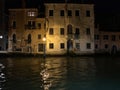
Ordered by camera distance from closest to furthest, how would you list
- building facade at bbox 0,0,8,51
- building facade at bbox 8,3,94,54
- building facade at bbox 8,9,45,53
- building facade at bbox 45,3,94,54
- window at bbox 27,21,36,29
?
building facade at bbox 45,3,94,54 < building facade at bbox 8,3,94,54 < building facade at bbox 8,9,45,53 < window at bbox 27,21,36,29 < building facade at bbox 0,0,8,51

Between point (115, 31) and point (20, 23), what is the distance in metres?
23.9

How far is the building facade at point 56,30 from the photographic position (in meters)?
72.1

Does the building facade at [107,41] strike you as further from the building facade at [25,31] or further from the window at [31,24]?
the window at [31,24]

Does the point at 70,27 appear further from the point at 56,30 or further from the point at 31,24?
the point at 31,24

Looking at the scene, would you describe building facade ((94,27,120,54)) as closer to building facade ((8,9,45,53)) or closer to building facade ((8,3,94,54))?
building facade ((8,3,94,54))

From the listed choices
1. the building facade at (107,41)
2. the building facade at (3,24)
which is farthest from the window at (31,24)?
the building facade at (107,41)

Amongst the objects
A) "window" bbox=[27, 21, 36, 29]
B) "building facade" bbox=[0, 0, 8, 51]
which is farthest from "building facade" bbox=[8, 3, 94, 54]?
"building facade" bbox=[0, 0, 8, 51]

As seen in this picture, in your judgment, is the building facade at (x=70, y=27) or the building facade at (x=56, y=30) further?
the building facade at (x=56, y=30)

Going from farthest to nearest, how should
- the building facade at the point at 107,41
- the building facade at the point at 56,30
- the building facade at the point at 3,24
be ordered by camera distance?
the building facade at the point at 3,24 < the building facade at the point at 107,41 < the building facade at the point at 56,30

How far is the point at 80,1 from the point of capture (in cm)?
7456

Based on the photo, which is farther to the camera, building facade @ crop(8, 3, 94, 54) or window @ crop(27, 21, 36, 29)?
window @ crop(27, 21, 36, 29)

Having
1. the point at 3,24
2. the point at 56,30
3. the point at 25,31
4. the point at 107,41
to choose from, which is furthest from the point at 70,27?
the point at 3,24

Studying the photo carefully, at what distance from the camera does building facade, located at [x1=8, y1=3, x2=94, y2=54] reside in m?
72.1

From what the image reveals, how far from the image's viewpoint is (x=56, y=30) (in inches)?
2849
